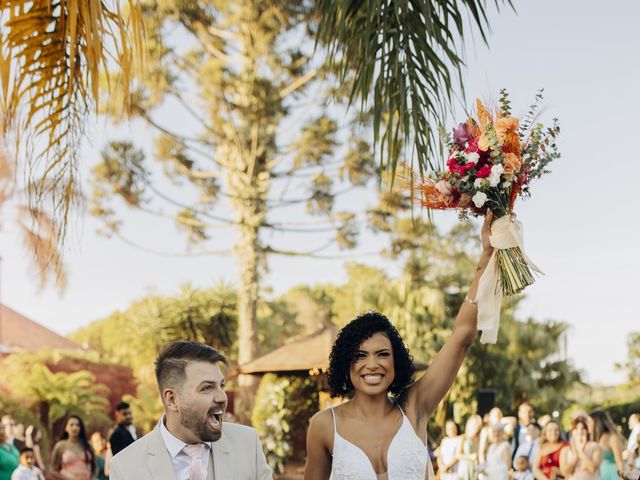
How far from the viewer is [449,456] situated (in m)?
11.9

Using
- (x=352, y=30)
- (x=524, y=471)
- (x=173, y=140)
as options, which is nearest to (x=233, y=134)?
(x=173, y=140)

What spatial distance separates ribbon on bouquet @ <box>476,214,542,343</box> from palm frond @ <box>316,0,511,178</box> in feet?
1.52

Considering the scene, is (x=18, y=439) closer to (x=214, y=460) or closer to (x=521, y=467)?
(x=521, y=467)

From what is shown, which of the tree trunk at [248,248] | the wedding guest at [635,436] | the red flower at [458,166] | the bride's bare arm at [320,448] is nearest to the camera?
the bride's bare arm at [320,448]

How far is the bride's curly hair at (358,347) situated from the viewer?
3.75 m

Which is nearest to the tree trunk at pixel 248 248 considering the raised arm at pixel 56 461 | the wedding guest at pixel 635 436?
the wedding guest at pixel 635 436

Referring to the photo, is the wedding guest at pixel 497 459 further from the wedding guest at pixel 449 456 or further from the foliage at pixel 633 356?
the foliage at pixel 633 356

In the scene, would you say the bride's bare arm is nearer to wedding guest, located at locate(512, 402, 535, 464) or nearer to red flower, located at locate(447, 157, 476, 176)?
red flower, located at locate(447, 157, 476, 176)

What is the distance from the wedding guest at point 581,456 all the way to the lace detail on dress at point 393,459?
5.83 meters

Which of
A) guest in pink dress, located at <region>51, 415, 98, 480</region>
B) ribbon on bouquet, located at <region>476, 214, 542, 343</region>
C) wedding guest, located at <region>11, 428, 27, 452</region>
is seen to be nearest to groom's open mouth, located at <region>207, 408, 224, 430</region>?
ribbon on bouquet, located at <region>476, 214, 542, 343</region>

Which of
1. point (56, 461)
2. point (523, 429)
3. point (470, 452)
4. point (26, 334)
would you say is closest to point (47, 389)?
point (470, 452)

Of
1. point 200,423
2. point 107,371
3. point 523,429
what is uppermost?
point 107,371

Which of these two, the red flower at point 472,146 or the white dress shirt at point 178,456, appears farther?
the red flower at point 472,146

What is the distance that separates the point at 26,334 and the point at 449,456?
27186 mm
